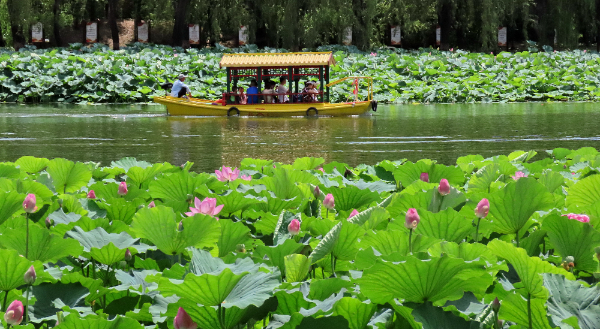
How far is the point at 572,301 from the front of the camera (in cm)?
147

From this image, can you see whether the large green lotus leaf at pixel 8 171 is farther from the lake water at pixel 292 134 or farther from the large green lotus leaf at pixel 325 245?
the lake water at pixel 292 134

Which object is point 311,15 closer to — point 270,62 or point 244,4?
point 244,4

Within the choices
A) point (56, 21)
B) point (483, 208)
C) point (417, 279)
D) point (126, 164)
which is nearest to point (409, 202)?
point (483, 208)

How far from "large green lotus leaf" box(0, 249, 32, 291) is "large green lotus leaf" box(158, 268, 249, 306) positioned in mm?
390

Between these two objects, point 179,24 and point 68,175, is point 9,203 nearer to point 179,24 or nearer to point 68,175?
point 68,175

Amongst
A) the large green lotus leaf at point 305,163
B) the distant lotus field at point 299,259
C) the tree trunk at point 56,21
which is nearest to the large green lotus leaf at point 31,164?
the distant lotus field at point 299,259

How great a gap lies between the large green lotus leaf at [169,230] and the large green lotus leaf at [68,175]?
1252mm

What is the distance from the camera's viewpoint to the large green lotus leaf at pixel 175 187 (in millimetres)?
2764

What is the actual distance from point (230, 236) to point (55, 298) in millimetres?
506

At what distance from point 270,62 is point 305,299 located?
1381 cm

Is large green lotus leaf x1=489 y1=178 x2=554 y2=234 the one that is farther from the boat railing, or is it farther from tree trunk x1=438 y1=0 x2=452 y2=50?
tree trunk x1=438 y1=0 x2=452 y2=50

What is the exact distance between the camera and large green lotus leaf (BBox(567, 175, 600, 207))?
2.51m

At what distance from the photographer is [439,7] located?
84.4 feet

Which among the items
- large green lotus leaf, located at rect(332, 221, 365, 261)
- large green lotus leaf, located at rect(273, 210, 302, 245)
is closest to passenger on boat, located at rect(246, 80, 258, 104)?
large green lotus leaf, located at rect(273, 210, 302, 245)
